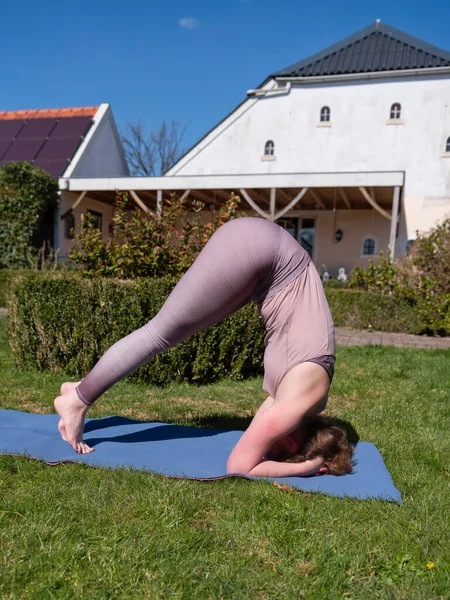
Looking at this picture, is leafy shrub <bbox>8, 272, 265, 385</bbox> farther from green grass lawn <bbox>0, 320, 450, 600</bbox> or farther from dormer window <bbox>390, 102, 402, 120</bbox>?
dormer window <bbox>390, 102, 402, 120</bbox>

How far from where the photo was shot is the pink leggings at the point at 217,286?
2.67 m

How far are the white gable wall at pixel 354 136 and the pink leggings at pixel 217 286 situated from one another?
15.1 meters

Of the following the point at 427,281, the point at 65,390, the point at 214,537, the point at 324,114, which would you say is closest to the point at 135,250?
the point at 65,390

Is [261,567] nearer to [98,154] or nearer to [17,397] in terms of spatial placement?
[17,397]

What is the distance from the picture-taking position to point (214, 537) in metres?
2.19

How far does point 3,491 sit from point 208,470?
40.8 inches

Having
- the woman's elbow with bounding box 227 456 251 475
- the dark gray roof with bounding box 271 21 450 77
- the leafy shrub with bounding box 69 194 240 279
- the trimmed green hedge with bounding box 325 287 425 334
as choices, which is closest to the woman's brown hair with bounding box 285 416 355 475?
the woman's elbow with bounding box 227 456 251 475

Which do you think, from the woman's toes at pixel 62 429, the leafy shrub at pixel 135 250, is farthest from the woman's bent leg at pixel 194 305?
the leafy shrub at pixel 135 250

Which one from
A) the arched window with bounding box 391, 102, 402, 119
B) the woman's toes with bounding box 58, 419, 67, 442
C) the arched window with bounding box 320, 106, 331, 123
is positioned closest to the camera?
the woman's toes with bounding box 58, 419, 67, 442

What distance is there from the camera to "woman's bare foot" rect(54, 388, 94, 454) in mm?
2930

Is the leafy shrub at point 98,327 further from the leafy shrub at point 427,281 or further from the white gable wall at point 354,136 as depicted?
the white gable wall at point 354,136

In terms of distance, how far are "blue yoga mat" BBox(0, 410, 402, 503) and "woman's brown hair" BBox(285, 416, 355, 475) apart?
0.07 meters

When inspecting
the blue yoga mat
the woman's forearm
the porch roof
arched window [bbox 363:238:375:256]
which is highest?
the porch roof

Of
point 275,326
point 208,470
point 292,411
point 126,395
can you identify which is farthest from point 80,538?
point 126,395
